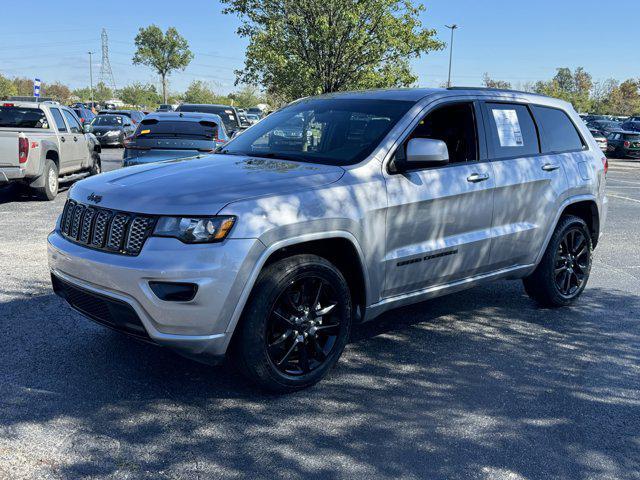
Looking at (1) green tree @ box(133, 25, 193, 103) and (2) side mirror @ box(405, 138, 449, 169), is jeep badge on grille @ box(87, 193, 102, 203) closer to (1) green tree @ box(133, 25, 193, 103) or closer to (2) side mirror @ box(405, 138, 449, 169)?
(2) side mirror @ box(405, 138, 449, 169)

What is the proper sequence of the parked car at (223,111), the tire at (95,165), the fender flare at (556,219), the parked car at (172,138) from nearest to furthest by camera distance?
1. the fender flare at (556,219)
2. the parked car at (172,138)
3. the tire at (95,165)
4. the parked car at (223,111)

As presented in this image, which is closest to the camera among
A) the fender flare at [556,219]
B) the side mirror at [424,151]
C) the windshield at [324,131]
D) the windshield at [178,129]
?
the side mirror at [424,151]

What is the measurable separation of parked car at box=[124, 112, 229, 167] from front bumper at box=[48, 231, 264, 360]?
22.4 ft

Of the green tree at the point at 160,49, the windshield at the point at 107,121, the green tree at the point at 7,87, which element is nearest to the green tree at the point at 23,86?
the green tree at the point at 7,87

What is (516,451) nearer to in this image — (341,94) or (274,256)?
(274,256)

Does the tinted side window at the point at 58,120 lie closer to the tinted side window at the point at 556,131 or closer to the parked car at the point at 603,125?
the tinted side window at the point at 556,131

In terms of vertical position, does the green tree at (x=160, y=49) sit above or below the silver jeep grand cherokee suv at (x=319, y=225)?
above

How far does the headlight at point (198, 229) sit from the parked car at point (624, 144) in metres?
31.4

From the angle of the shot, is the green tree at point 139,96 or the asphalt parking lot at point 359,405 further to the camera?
the green tree at point 139,96

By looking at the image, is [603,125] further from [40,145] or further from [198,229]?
[198,229]

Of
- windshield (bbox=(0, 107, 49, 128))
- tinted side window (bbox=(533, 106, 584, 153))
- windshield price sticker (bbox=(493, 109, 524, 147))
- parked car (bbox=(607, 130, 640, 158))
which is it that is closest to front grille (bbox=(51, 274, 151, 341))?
windshield price sticker (bbox=(493, 109, 524, 147))

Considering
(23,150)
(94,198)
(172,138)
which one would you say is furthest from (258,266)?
(23,150)

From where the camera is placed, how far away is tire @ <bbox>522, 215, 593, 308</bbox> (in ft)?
18.6

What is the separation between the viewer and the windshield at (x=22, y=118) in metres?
11.9
